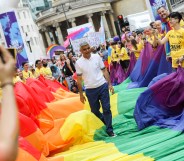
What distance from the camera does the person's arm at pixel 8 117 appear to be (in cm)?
114

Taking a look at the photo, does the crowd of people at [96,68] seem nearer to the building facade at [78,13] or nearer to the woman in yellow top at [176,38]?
the woman in yellow top at [176,38]

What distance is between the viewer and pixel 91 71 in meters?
6.11

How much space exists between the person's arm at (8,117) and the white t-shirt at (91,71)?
15.9 ft

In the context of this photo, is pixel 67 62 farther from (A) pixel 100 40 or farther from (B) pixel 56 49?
(B) pixel 56 49

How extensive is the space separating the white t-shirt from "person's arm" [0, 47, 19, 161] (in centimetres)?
484

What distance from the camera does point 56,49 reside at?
31.5m

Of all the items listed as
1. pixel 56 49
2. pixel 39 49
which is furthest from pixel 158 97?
pixel 39 49

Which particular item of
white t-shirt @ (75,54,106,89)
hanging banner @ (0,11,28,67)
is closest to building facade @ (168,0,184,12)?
hanging banner @ (0,11,28,67)

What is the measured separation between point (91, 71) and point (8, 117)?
4.94m

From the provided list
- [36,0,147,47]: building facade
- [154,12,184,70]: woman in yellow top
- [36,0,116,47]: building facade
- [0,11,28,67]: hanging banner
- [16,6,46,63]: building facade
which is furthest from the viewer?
[16,6,46,63]: building facade

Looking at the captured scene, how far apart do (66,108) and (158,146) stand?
2.94 m

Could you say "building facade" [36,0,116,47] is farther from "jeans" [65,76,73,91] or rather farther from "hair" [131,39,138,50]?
"hair" [131,39,138,50]

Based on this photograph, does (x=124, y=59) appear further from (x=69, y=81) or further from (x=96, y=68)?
(x=96, y=68)

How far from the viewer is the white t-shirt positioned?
20.0 ft
